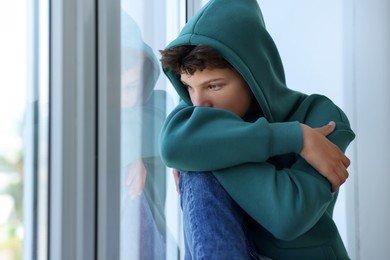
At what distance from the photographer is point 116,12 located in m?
0.98

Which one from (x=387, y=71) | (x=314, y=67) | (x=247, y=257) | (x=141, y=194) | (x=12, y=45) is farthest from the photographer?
(x=314, y=67)

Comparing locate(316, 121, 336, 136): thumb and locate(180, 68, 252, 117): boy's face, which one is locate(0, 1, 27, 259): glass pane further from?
locate(316, 121, 336, 136): thumb

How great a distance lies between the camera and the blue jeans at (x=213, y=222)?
67 cm

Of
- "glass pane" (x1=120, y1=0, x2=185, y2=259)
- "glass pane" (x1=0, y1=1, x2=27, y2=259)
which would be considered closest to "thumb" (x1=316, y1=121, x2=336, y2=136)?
"glass pane" (x1=120, y1=0, x2=185, y2=259)

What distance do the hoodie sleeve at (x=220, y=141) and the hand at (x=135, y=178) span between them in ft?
1.27

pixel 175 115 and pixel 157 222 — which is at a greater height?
pixel 175 115

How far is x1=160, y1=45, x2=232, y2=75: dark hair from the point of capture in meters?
0.78

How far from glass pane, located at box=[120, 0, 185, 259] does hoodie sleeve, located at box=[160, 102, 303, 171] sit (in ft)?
1.10

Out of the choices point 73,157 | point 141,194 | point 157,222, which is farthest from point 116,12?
point 157,222

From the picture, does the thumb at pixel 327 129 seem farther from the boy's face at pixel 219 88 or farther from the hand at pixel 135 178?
the hand at pixel 135 178

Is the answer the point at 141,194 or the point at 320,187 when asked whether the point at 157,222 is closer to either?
the point at 141,194

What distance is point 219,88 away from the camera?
815 millimetres

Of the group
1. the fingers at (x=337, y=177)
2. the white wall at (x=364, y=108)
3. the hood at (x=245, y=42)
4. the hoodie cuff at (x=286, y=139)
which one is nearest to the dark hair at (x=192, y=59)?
the hood at (x=245, y=42)

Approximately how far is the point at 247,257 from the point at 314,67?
2.90ft
